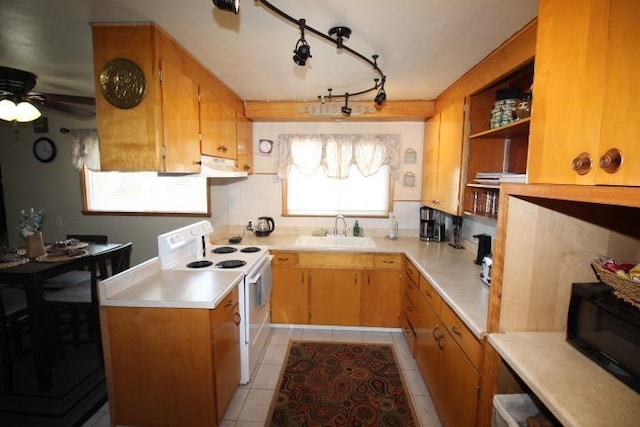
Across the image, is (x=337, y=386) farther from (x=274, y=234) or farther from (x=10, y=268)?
(x=10, y=268)

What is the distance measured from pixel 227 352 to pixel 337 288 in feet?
4.43

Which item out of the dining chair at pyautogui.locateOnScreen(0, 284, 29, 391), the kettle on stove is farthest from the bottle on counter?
the dining chair at pyautogui.locateOnScreen(0, 284, 29, 391)

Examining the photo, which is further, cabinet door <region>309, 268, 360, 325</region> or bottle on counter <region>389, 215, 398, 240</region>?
bottle on counter <region>389, 215, 398, 240</region>

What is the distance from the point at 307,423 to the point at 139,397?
3.40 ft

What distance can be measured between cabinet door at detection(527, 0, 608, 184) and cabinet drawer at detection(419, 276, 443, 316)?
1.16 meters

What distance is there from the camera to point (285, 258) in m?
2.97

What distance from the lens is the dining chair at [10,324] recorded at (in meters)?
2.08

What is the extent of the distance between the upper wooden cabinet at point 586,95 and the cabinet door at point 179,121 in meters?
1.79

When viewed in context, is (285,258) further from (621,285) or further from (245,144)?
(621,285)

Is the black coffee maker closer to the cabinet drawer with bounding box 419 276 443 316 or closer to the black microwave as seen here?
the cabinet drawer with bounding box 419 276 443 316

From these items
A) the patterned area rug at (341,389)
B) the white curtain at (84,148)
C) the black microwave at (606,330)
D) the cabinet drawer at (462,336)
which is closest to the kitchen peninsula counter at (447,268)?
the cabinet drawer at (462,336)

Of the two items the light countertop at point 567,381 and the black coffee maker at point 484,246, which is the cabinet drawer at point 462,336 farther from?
the black coffee maker at point 484,246

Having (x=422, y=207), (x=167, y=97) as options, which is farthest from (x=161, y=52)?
(x=422, y=207)

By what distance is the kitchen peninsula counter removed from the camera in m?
1.50
